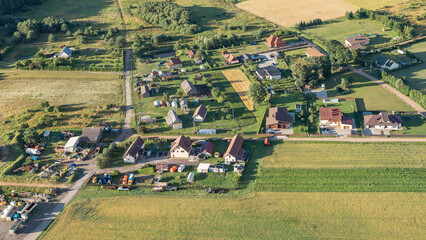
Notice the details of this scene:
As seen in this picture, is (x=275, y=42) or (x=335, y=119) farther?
(x=275, y=42)

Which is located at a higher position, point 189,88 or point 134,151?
point 189,88

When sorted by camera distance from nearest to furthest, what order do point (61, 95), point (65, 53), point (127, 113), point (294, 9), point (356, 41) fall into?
point (127, 113)
point (61, 95)
point (356, 41)
point (65, 53)
point (294, 9)

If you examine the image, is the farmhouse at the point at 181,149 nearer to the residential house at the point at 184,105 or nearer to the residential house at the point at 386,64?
the residential house at the point at 184,105

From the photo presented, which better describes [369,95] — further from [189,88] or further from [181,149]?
[181,149]

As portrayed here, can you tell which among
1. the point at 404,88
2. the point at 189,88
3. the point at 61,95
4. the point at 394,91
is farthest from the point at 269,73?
the point at 61,95

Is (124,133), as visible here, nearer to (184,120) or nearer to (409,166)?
(184,120)

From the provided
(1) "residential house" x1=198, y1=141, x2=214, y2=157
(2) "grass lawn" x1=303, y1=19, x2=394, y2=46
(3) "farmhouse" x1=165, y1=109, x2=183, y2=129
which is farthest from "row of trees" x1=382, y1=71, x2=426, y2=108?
(3) "farmhouse" x1=165, y1=109, x2=183, y2=129

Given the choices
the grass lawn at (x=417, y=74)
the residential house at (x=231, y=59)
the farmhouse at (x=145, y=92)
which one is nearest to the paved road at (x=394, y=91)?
the grass lawn at (x=417, y=74)

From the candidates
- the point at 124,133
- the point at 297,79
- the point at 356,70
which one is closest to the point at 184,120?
the point at 124,133
